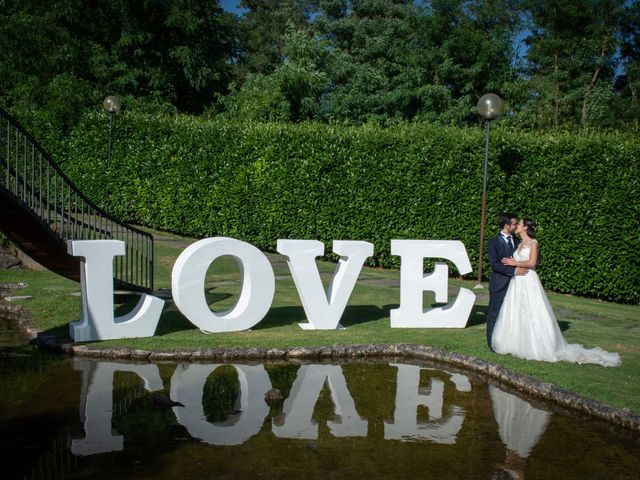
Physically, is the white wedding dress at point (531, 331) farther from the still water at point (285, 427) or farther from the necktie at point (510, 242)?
the still water at point (285, 427)

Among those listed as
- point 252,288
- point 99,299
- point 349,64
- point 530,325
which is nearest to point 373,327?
point 252,288

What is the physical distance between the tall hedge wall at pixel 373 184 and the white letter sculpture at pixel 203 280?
8.03 m

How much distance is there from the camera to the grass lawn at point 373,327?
7.83m

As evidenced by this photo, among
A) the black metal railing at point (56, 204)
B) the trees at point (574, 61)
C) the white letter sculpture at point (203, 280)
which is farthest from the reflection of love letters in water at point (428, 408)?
the trees at point (574, 61)

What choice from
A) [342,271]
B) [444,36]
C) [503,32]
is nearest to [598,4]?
[503,32]

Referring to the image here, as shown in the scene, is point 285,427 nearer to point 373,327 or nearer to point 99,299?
point 99,299

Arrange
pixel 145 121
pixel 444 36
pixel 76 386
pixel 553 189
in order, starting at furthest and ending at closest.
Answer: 1. pixel 444 36
2. pixel 145 121
3. pixel 553 189
4. pixel 76 386

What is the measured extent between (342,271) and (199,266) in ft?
7.47

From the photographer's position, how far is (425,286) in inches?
426

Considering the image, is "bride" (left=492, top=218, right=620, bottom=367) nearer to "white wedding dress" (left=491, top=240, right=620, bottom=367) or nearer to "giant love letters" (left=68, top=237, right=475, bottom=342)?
"white wedding dress" (left=491, top=240, right=620, bottom=367)

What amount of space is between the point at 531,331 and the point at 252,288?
4.00 meters

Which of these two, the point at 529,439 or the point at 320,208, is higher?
the point at 320,208

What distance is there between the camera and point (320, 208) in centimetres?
1836

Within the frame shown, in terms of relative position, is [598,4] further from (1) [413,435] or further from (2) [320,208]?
(1) [413,435]
